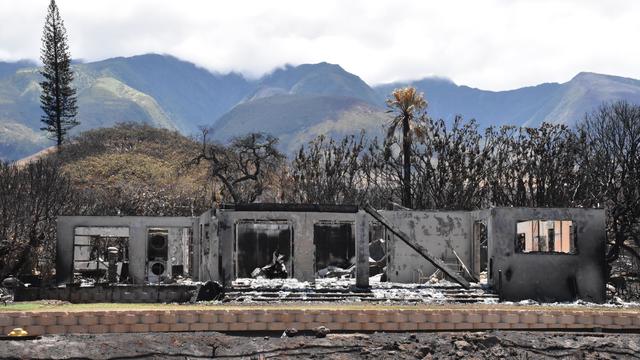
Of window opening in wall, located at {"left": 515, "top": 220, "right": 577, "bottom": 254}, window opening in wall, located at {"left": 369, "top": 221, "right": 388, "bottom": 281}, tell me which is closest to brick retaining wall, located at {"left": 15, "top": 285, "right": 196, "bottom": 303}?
window opening in wall, located at {"left": 369, "top": 221, "right": 388, "bottom": 281}

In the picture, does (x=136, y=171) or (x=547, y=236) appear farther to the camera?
(x=136, y=171)

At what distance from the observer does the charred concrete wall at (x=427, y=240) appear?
29.8 m

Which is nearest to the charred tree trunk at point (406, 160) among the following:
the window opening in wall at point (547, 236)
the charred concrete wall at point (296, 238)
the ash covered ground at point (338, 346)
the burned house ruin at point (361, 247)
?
the burned house ruin at point (361, 247)

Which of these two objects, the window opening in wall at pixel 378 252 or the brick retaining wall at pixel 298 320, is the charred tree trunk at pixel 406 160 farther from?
the brick retaining wall at pixel 298 320

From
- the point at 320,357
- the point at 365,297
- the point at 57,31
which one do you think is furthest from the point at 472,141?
the point at 57,31

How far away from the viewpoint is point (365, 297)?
22594 millimetres

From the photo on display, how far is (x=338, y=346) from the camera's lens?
1541 cm

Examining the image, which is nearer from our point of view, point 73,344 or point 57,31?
point 73,344

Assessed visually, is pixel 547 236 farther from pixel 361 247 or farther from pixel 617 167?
pixel 617 167

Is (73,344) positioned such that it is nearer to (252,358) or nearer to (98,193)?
(252,358)

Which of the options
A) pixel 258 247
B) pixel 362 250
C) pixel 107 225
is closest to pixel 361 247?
pixel 362 250

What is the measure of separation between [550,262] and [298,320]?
1118 centimetres

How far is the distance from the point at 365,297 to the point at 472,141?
28451mm

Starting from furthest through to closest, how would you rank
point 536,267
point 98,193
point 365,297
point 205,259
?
1. point 98,193
2. point 205,259
3. point 536,267
4. point 365,297
